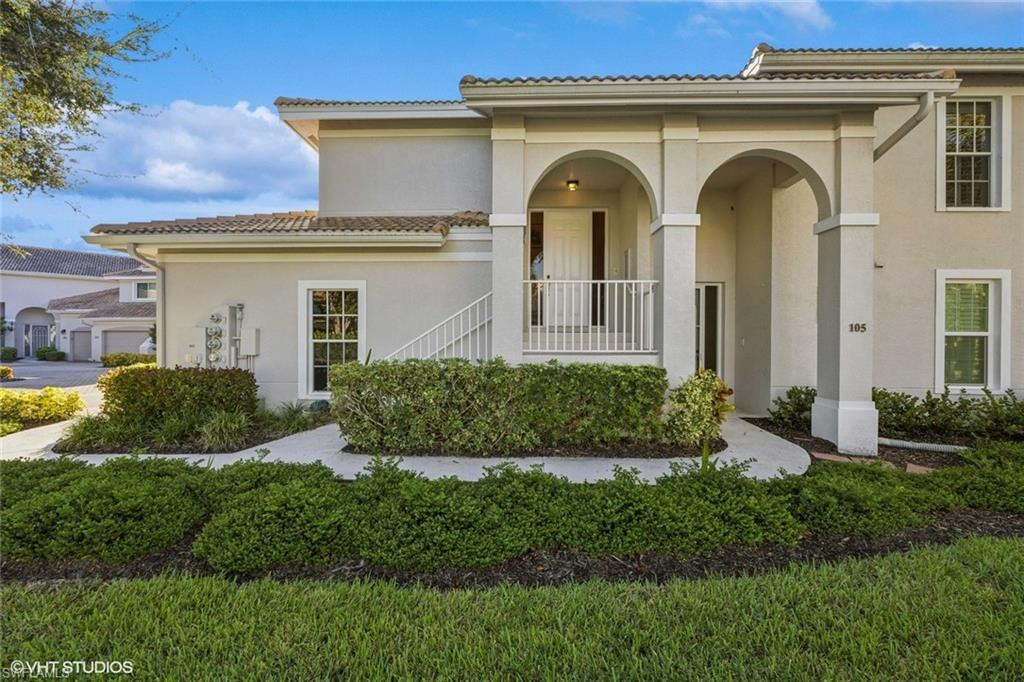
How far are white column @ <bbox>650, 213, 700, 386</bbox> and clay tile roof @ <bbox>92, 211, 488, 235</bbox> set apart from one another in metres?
3.56

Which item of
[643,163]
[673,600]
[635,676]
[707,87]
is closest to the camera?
[635,676]

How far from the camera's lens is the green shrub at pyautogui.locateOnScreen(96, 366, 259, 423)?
7.09 metres

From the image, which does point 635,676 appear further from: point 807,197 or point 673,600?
point 807,197

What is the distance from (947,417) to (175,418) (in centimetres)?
1238

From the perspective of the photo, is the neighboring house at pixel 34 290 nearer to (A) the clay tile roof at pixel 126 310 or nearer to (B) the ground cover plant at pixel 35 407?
(A) the clay tile roof at pixel 126 310

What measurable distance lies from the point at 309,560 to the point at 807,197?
32.8 feet

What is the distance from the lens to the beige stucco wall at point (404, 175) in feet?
32.3

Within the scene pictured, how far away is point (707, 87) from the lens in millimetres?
6262

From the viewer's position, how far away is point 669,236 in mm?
6707

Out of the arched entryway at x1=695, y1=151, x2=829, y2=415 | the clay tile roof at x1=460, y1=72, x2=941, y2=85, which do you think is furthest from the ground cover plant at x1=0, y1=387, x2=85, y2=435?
the arched entryway at x1=695, y1=151, x2=829, y2=415

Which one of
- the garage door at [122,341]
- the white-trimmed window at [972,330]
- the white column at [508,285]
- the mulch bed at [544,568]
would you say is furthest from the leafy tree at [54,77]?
the garage door at [122,341]

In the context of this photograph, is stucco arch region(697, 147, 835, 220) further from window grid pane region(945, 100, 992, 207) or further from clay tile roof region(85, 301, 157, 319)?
clay tile roof region(85, 301, 157, 319)

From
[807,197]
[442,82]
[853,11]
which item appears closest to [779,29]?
[853,11]

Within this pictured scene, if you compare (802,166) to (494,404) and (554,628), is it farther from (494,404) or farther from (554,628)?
(554,628)
